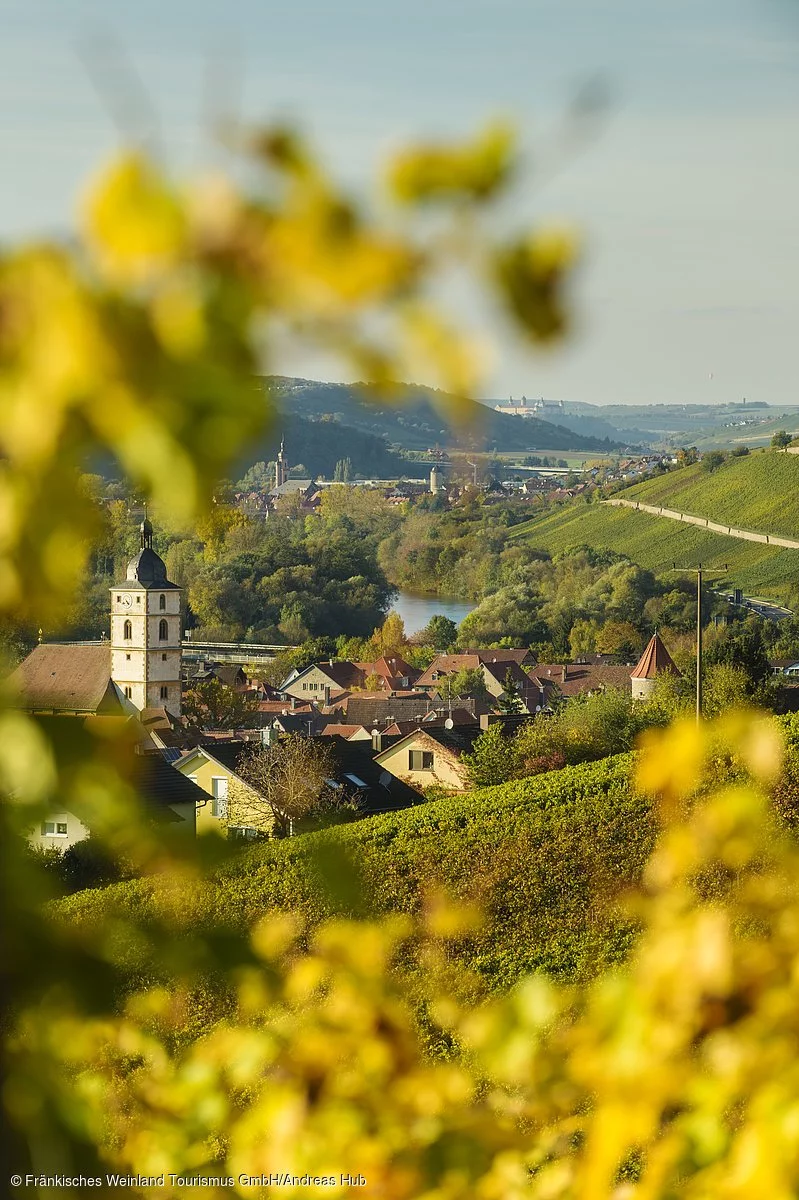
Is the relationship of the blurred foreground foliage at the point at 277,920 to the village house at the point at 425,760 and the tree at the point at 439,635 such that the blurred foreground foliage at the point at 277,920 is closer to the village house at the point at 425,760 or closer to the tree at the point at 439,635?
the village house at the point at 425,760

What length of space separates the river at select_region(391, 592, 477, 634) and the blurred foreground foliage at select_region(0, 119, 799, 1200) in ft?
A: 163

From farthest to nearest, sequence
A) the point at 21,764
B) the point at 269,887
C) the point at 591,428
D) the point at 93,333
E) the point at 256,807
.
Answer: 1. the point at 591,428
2. the point at 256,807
3. the point at 269,887
4. the point at 21,764
5. the point at 93,333

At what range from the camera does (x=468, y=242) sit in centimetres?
59

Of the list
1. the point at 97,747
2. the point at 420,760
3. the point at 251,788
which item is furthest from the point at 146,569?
the point at 97,747

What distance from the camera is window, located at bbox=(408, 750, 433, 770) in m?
19.8

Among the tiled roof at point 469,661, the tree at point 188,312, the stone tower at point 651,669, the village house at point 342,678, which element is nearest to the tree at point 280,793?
the stone tower at point 651,669

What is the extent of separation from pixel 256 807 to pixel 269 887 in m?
5.89

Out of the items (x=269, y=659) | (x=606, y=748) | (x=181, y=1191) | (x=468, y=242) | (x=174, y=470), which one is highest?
(x=468, y=242)

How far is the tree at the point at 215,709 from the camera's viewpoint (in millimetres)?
30188

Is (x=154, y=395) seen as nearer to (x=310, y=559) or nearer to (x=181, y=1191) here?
(x=181, y=1191)

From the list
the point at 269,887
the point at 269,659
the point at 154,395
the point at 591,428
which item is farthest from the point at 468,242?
the point at 591,428

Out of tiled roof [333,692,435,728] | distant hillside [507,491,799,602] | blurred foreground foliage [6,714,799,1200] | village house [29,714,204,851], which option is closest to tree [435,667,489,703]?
tiled roof [333,692,435,728]

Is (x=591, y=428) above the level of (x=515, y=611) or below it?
above

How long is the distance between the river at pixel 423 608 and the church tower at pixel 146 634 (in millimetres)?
20881
